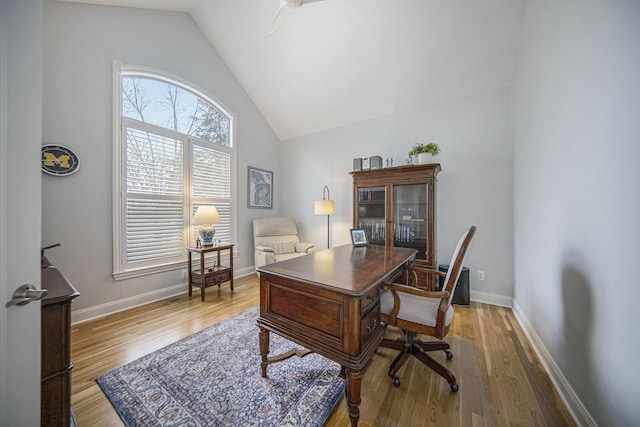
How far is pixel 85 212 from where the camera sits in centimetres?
233

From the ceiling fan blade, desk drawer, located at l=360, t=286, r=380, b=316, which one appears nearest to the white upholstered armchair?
desk drawer, located at l=360, t=286, r=380, b=316

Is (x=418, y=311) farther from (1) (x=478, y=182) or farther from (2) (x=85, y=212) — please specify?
(2) (x=85, y=212)

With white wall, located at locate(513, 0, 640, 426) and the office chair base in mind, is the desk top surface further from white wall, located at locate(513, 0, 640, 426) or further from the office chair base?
white wall, located at locate(513, 0, 640, 426)

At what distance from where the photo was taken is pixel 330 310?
3.77ft

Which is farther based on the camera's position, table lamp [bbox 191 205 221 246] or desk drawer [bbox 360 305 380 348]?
table lamp [bbox 191 205 221 246]

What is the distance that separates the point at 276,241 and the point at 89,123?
275 cm

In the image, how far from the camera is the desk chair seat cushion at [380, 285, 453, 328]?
56.5 inches

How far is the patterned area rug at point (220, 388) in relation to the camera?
126cm

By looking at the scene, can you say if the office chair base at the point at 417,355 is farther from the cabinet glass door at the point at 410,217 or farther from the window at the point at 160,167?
the window at the point at 160,167

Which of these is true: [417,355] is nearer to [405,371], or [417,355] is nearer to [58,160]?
[405,371]

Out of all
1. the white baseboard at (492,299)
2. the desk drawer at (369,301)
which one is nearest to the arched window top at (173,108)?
the desk drawer at (369,301)

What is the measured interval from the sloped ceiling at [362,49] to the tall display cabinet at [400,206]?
117 cm

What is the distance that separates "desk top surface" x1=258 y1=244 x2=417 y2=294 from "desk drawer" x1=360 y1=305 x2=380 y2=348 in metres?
0.19

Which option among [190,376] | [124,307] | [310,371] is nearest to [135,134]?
[124,307]
